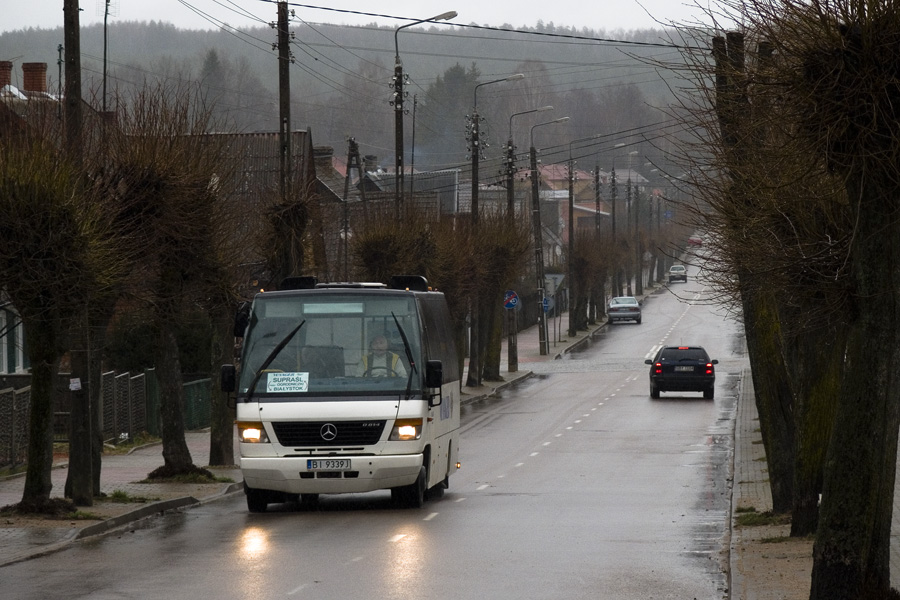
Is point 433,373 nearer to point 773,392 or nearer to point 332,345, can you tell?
point 332,345

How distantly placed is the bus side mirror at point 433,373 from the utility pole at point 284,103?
345 inches

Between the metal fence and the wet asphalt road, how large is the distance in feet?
21.3

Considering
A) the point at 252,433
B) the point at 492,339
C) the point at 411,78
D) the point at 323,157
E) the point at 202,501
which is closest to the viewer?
the point at 252,433

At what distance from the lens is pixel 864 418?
888cm

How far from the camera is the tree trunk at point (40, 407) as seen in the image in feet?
53.0

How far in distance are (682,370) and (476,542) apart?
94.8 ft

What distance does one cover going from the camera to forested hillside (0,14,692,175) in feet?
425

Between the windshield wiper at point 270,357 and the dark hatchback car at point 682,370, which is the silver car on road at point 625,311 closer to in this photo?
the dark hatchback car at point 682,370

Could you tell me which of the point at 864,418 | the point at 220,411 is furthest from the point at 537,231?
the point at 864,418

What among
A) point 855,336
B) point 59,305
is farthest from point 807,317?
point 59,305

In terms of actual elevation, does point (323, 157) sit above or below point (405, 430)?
above

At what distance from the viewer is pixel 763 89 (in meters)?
9.11

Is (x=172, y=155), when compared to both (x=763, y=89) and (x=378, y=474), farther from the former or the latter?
(x=763, y=89)

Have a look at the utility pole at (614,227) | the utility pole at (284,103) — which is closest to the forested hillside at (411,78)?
the utility pole at (614,227)
